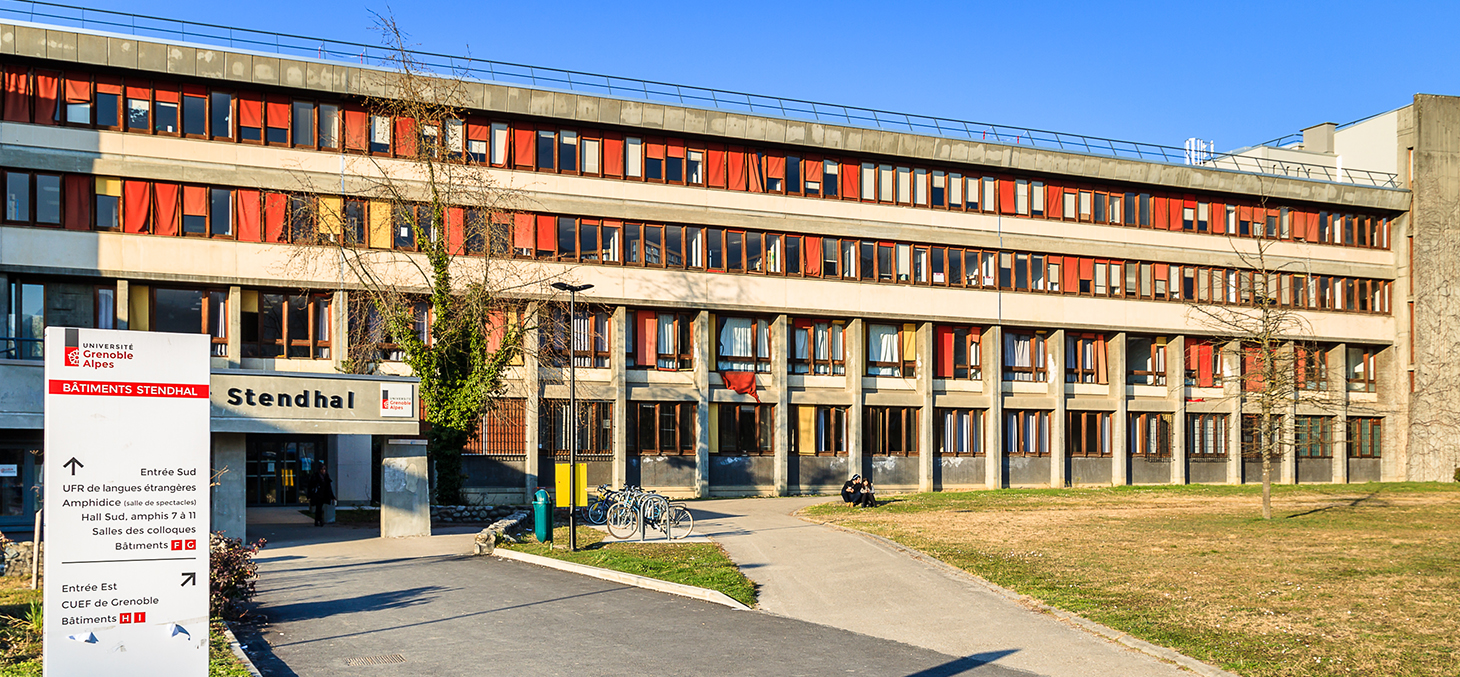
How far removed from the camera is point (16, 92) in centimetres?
3275

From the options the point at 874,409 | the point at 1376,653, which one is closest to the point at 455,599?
the point at 1376,653

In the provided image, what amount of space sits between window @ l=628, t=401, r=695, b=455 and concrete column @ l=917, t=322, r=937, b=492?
9.68m

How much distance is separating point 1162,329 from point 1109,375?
312cm

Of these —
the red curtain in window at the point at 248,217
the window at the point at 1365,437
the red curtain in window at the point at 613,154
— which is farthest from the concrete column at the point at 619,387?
the window at the point at 1365,437

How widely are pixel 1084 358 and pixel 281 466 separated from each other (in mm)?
31881

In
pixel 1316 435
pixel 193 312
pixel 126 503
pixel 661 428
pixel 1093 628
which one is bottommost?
pixel 1316 435

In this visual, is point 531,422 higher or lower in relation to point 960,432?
higher

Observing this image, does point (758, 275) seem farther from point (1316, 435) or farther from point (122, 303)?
point (1316, 435)

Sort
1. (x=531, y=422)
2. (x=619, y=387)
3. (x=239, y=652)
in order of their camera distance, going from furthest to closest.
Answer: (x=619, y=387) → (x=531, y=422) → (x=239, y=652)

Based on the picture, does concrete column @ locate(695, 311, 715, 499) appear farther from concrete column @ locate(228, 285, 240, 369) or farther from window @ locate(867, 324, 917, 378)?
concrete column @ locate(228, 285, 240, 369)

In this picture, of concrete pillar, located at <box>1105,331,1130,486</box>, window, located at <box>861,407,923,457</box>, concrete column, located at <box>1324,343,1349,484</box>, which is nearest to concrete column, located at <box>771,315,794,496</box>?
window, located at <box>861,407,923,457</box>

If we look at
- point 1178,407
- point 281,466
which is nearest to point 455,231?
point 281,466

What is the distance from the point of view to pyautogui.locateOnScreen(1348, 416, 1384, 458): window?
54312 millimetres

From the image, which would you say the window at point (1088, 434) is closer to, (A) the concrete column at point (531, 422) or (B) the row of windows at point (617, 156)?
(B) the row of windows at point (617, 156)
